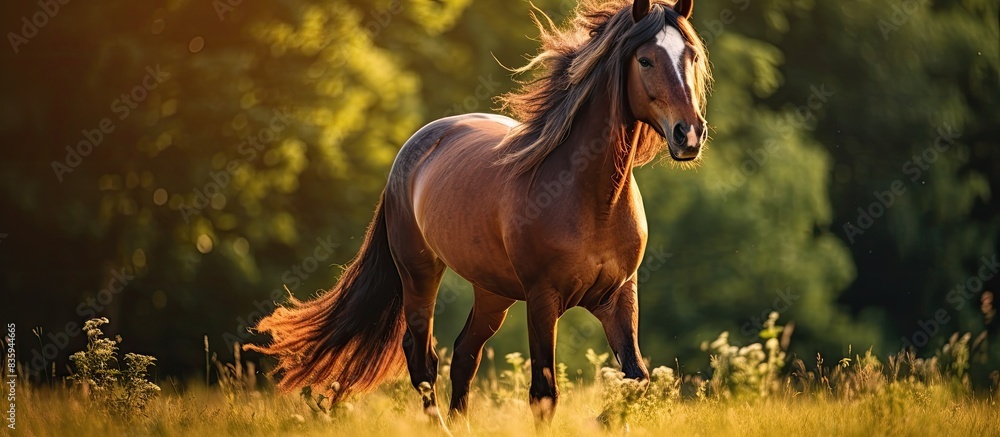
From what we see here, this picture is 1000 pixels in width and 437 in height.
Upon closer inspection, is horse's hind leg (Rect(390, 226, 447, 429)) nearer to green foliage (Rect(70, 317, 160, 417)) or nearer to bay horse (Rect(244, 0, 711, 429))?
bay horse (Rect(244, 0, 711, 429))

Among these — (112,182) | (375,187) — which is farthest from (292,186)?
(112,182)

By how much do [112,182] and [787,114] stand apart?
7.44 metres

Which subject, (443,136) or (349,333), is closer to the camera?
(443,136)

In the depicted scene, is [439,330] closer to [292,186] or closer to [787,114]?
[292,186]

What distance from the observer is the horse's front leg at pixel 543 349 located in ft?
17.4

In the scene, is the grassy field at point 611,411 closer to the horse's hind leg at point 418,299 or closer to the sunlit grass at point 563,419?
the sunlit grass at point 563,419

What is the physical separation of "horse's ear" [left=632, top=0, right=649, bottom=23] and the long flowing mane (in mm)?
36

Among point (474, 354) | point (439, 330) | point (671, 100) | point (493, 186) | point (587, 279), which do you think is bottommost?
point (439, 330)

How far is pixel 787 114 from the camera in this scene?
12.4 m

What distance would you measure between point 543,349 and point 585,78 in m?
1.37

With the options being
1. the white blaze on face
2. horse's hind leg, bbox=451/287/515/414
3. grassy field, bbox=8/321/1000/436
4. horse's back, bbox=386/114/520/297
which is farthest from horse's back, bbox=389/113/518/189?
the white blaze on face

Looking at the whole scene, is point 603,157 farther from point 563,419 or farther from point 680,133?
point 563,419

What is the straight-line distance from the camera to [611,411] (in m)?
5.35

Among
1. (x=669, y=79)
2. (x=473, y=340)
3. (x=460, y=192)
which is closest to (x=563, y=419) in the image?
(x=473, y=340)
